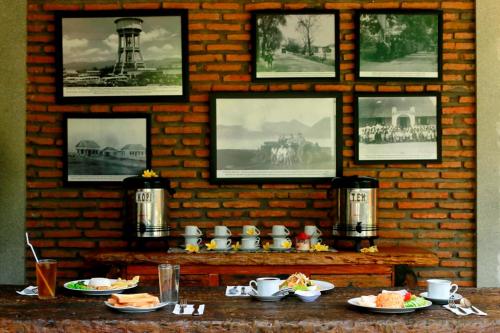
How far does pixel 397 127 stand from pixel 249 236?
4.74 ft

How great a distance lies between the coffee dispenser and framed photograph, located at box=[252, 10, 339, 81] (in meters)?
1.20

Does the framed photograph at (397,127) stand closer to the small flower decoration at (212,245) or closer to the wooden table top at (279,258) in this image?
the wooden table top at (279,258)

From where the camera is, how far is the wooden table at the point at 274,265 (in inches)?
167

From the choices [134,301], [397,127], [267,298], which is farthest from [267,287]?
[397,127]

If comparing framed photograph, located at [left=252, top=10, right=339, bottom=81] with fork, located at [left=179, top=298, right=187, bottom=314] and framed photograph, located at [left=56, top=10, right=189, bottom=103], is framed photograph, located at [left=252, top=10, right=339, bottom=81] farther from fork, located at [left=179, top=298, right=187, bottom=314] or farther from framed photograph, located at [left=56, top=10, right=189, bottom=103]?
fork, located at [left=179, top=298, right=187, bottom=314]

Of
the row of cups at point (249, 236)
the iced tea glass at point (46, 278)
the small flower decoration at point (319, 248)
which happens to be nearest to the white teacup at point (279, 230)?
the row of cups at point (249, 236)

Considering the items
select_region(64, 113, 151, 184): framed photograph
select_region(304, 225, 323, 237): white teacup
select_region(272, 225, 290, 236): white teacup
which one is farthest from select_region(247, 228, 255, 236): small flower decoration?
select_region(64, 113, 151, 184): framed photograph

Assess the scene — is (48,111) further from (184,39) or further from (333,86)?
(333,86)

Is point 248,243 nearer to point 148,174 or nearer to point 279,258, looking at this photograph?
point 279,258

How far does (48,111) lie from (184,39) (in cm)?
122

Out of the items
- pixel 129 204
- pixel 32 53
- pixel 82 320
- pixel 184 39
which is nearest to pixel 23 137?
pixel 32 53

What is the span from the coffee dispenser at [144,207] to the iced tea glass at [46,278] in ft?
5.83

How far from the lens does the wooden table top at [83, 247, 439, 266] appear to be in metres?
4.22

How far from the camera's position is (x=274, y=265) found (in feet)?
14.0
